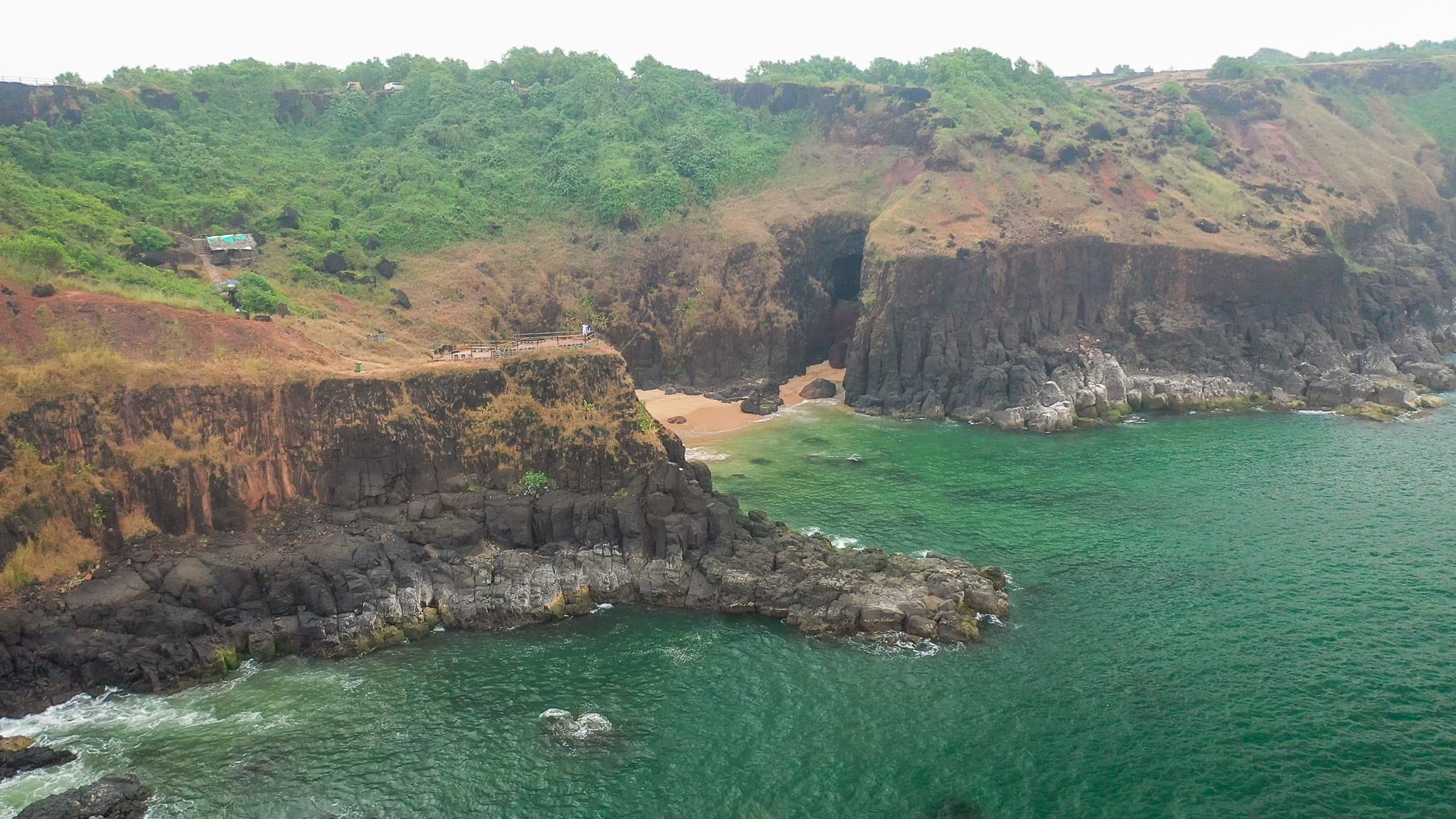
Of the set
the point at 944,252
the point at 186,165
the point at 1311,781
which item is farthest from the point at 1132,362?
the point at 186,165

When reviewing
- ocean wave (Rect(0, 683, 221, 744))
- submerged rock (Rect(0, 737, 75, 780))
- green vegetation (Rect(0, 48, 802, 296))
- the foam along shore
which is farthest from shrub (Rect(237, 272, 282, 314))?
submerged rock (Rect(0, 737, 75, 780))

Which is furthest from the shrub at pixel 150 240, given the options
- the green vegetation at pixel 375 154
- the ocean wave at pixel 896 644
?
the ocean wave at pixel 896 644

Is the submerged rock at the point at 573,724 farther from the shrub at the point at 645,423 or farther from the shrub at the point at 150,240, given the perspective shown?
the shrub at the point at 150,240

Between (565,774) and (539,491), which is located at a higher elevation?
(539,491)

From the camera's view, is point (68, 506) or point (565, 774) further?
point (68, 506)

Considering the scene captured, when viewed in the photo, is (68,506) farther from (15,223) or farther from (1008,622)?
(1008,622)

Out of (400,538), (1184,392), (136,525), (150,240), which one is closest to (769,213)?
(1184,392)
